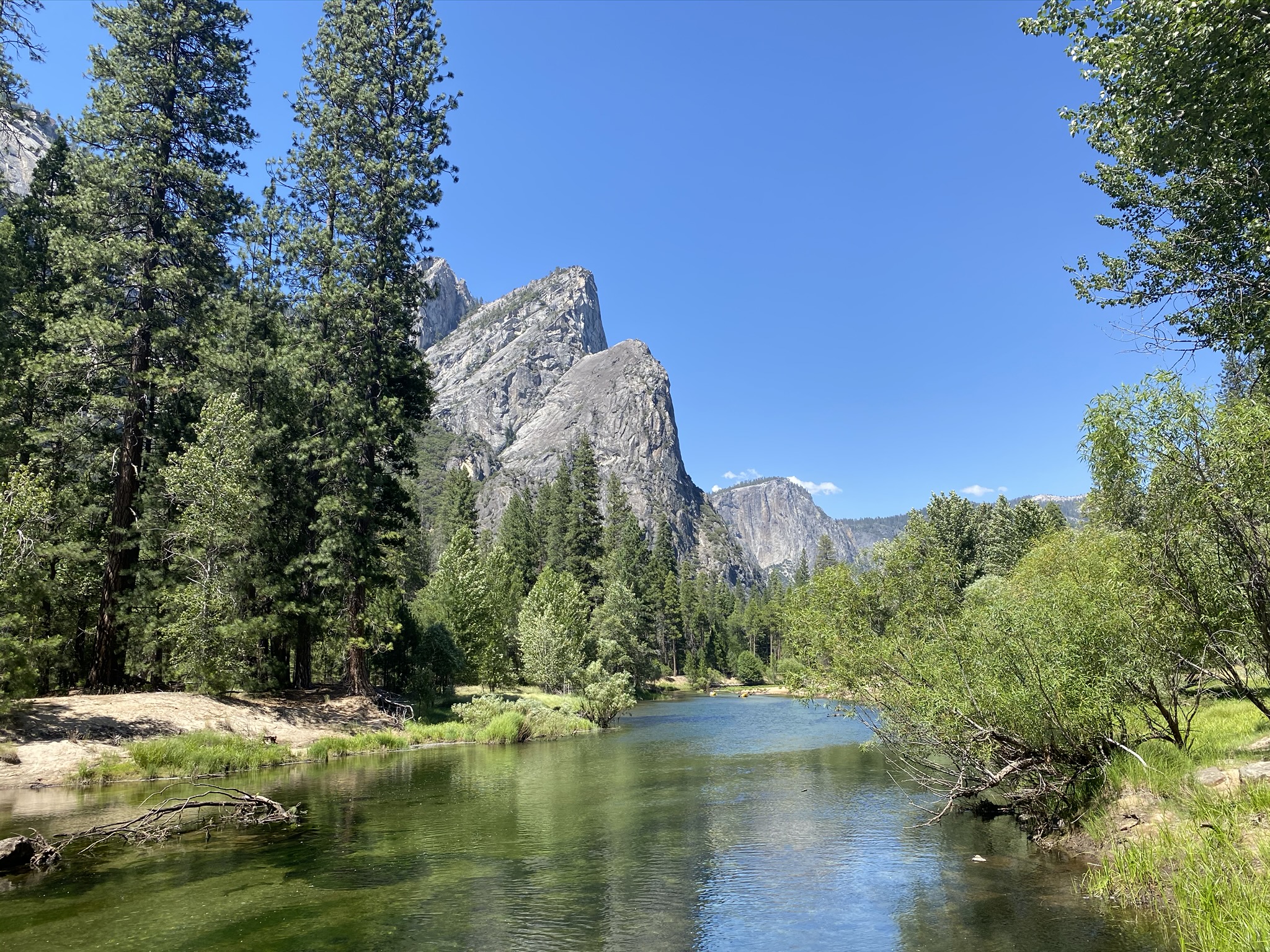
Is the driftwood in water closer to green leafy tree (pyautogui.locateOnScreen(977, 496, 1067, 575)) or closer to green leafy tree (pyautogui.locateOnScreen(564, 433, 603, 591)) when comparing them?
green leafy tree (pyautogui.locateOnScreen(977, 496, 1067, 575))

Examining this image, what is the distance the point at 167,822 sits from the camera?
1858cm

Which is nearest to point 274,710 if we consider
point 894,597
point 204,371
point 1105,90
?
point 204,371

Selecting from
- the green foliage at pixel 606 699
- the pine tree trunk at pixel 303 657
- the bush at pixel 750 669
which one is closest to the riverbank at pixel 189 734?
the pine tree trunk at pixel 303 657

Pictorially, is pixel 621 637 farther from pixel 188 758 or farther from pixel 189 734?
pixel 188 758

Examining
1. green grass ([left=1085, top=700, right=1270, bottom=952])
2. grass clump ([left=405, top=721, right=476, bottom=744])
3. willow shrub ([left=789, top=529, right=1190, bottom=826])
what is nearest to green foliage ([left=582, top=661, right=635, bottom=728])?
grass clump ([left=405, top=721, right=476, bottom=744])

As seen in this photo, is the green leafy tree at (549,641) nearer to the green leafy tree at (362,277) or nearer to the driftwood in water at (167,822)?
the green leafy tree at (362,277)

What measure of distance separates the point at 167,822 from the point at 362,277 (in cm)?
2842

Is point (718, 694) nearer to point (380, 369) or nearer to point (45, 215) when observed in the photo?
point (380, 369)

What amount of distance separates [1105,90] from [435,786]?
28.4m

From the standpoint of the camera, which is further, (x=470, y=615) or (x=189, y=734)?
(x=470, y=615)

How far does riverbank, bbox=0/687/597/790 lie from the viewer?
23.7 m

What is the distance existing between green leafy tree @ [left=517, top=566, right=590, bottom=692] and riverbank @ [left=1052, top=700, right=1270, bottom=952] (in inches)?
1734

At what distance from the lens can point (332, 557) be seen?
34.8 meters

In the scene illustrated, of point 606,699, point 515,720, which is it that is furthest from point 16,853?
point 606,699
